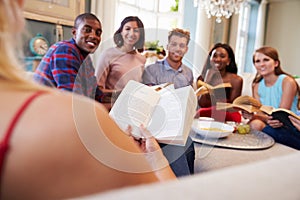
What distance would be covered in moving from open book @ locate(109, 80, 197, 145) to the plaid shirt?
1.05ft

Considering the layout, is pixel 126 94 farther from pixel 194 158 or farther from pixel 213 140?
pixel 213 140

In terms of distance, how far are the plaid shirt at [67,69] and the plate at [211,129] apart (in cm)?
45

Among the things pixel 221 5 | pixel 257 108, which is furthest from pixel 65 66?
pixel 221 5

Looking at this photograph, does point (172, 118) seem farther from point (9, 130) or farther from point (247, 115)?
point (247, 115)

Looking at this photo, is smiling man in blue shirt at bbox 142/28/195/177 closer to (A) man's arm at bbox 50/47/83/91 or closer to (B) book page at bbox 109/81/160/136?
(B) book page at bbox 109/81/160/136

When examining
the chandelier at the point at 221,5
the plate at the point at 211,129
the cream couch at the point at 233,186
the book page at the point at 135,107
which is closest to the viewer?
the cream couch at the point at 233,186

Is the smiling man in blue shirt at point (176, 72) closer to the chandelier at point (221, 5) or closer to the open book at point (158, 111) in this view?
the open book at point (158, 111)

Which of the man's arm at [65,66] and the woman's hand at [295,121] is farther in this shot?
the woman's hand at [295,121]

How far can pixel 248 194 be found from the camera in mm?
217

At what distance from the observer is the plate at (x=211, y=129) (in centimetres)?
108

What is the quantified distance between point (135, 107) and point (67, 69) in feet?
1.86

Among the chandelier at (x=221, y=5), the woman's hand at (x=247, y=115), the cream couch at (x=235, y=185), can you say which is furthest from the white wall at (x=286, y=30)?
the cream couch at (x=235, y=185)

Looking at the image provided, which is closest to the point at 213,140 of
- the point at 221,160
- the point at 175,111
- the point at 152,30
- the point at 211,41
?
the point at 221,160

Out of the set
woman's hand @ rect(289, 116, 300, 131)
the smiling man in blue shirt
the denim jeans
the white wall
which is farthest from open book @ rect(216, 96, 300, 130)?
the white wall
